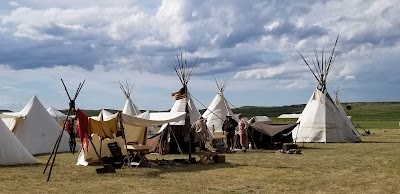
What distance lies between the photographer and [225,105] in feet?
124

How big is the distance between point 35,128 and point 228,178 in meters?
12.5

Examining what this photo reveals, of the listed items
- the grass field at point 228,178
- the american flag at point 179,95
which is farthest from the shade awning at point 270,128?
the grass field at point 228,178

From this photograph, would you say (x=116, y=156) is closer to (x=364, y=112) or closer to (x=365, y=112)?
(x=365, y=112)

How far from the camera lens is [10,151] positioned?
16.3 m

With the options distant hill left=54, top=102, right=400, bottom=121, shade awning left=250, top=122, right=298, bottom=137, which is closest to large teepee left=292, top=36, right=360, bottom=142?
shade awning left=250, top=122, right=298, bottom=137

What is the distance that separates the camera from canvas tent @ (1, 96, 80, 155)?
2184cm

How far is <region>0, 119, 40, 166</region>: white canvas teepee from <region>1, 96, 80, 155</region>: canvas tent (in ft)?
16.5

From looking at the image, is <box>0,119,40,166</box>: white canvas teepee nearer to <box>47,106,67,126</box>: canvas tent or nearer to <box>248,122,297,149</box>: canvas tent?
<box>248,122,297,149</box>: canvas tent

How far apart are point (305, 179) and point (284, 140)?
1224 cm

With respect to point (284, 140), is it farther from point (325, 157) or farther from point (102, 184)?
point (102, 184)

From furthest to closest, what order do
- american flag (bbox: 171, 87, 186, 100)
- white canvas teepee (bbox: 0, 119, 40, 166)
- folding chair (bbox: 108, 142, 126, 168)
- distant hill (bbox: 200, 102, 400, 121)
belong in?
1. distant hill (bbox: 200, 102, 400, 121)
2. american flag (bbox: 171, 87, 186, 100)
3. white canvas teepee (bbox: 0, 119, 40, 166)
4. folding chair (bbox: 108, 142, 126, 168)

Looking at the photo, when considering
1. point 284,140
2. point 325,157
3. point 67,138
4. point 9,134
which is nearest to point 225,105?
point 284,140

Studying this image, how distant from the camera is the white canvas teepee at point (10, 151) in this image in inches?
634

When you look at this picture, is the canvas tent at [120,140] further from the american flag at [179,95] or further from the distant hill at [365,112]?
the distant hill at [365,112]
